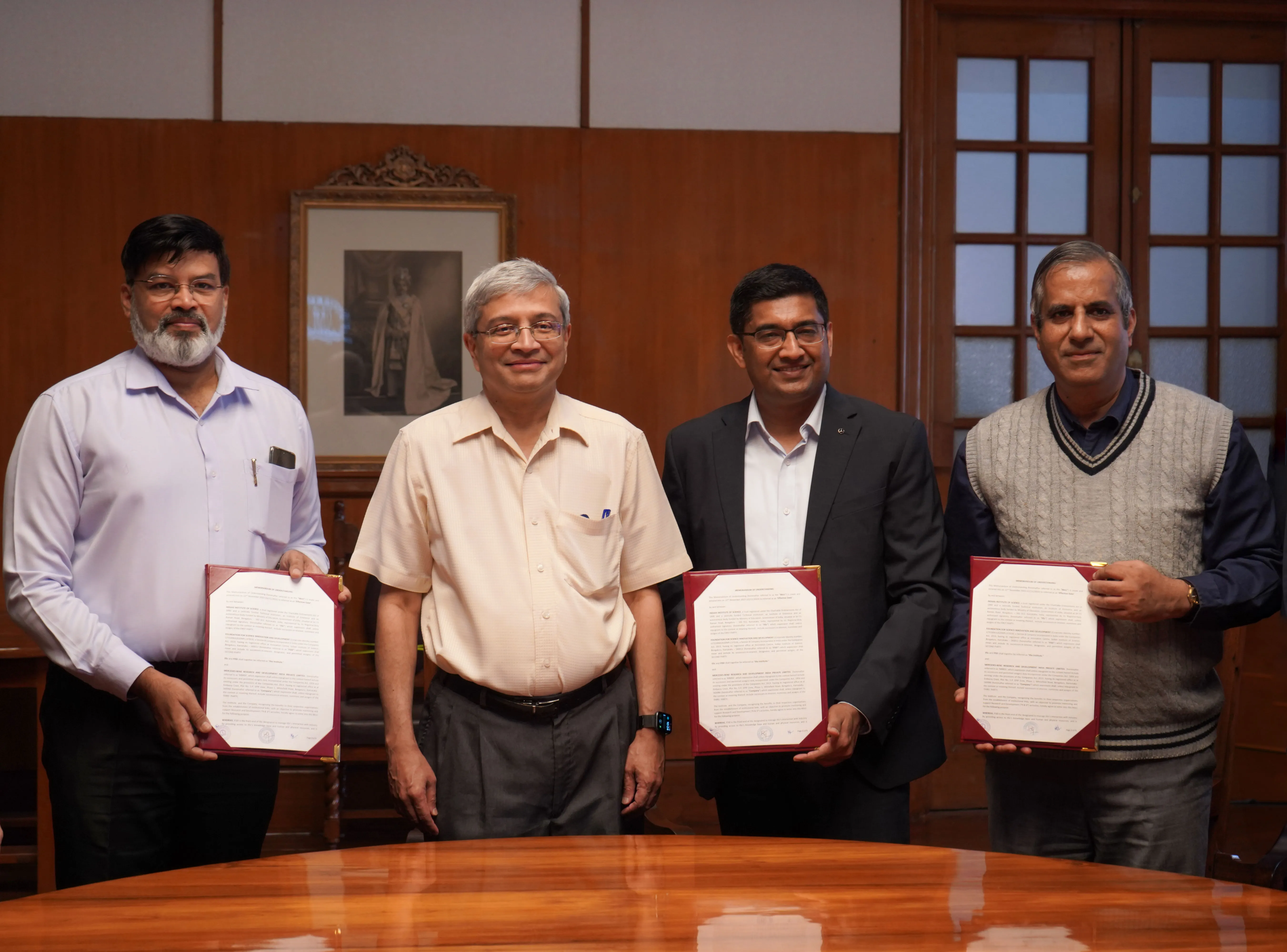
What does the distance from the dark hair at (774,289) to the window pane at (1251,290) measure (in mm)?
3030

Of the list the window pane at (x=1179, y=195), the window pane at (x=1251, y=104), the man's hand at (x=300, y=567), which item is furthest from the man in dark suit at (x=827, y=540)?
the window pane at (x=1251, y=104)

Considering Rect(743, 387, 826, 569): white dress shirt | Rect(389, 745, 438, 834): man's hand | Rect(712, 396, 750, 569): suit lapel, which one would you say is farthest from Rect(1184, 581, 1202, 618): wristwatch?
Rect(389, 745, 438, 834): man's hand

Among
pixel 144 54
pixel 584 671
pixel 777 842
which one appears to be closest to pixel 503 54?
pixel 144 54

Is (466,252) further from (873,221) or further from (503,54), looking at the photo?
(873,221)

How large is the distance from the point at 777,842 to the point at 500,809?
542 mm

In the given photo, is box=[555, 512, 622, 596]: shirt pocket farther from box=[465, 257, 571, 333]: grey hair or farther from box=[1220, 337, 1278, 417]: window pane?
box=[1220, 337, 1278, 417]: window pane

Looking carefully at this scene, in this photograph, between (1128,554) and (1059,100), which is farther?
(1059,100)

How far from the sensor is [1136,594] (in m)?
1.92

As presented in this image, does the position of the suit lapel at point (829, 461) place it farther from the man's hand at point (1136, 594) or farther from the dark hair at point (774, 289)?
the man's hand at point (1136, 594)

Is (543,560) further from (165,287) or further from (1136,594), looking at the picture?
(1136,594)

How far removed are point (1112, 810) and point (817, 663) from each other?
1.94 ft

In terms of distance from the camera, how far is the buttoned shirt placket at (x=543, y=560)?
2002 mm

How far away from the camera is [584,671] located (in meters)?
2.03

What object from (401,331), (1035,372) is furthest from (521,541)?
(1035,372)
